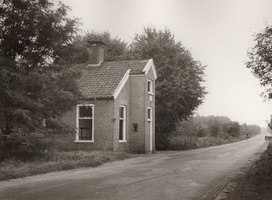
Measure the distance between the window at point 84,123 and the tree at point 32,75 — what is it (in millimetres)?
5273

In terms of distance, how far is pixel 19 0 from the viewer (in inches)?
500

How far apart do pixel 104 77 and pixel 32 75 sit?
352 inches

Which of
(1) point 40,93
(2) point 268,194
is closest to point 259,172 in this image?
(2) point 268,194

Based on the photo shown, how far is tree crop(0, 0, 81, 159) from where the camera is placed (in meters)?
12.5

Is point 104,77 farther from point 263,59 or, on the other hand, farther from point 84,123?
point 263,59

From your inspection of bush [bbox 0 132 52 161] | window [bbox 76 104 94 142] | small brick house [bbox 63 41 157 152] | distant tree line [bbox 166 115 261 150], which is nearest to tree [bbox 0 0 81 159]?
bush [bbox 0 132 52 161]

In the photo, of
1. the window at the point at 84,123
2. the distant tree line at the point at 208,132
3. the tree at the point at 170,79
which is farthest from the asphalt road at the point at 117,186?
the distant tree line at the point at 208,132

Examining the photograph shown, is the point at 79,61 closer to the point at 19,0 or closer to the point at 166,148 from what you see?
the point at 166,148

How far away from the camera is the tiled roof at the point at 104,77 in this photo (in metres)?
20.2

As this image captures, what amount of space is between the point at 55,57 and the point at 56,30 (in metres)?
1.31

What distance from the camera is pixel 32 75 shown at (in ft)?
42.9

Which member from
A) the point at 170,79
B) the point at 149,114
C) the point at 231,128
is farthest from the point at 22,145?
the point at 231,128

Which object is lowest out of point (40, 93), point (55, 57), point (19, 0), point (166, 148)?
point (166, 148)

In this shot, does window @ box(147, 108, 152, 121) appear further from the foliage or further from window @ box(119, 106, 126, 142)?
the foliage
